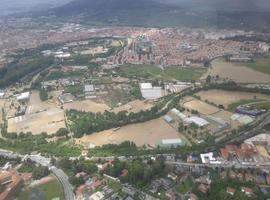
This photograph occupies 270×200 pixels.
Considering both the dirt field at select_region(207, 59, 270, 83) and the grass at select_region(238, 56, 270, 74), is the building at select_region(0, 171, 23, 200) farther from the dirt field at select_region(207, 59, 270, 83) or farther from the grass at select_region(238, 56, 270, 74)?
the grass at select_region(238, 56, 270, 74)

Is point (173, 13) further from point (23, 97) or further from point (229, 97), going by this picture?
point (23, 97)

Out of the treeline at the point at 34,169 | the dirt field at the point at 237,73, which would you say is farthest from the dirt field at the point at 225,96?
the treeline at the point at 34,169

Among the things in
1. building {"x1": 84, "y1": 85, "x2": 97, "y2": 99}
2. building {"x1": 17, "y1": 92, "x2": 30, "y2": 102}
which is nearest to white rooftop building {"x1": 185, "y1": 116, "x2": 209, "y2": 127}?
building {"x1": 84, "y1": 85, "x2": 97, "y2": 99}

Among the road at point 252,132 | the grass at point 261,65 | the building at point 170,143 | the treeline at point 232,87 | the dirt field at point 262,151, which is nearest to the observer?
the dirt field at point 262,151

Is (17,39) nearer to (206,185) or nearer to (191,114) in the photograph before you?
(191,114)

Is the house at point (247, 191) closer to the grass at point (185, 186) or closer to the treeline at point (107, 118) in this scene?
the grass at point (185, 186)

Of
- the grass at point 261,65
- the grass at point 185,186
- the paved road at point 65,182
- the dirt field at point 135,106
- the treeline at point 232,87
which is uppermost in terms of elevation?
the grass at point 261,65

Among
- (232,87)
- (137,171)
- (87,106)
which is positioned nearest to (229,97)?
(232,87)

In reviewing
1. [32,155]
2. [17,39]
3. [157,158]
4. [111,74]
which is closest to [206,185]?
[157,158]
